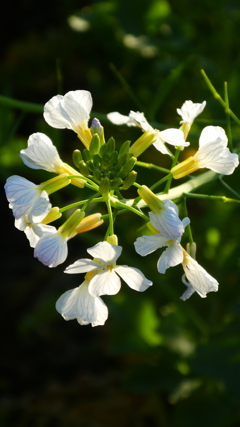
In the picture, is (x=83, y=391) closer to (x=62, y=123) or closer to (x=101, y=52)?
(x=101, y=52)

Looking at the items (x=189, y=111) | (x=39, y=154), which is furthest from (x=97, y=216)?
(x=189, y=111)

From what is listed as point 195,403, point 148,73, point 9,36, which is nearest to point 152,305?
point 195,403

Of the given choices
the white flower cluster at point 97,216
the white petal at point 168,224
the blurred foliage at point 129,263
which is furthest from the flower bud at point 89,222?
the blurred foliage at point 129,263

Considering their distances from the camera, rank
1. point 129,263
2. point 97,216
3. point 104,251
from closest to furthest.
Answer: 1. point 104,251
2. point 97,216
3. point 129,263

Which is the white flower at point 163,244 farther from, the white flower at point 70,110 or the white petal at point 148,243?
the white flower at point 70,110

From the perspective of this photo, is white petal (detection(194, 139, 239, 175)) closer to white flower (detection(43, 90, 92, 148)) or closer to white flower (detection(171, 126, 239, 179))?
white flower (detection(171, 126, 239, 179))

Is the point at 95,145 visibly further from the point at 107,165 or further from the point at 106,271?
the point at 106,271
